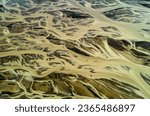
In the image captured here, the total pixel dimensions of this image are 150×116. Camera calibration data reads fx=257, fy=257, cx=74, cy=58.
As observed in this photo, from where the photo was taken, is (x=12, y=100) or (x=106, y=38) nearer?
(x=12, y=100)

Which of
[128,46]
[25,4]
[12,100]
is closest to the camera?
[12,100]

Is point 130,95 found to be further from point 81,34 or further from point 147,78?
point 81,34

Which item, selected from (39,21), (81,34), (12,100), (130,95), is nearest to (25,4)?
(39,21)

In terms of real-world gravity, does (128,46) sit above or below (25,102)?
above

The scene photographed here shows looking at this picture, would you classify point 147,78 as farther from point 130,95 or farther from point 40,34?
point 40,34

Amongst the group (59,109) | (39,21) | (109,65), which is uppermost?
(39,21)

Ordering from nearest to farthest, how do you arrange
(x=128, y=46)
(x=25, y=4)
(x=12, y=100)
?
(x=12, y=100) < (x=128, y=46) < (x=25, y=4)
